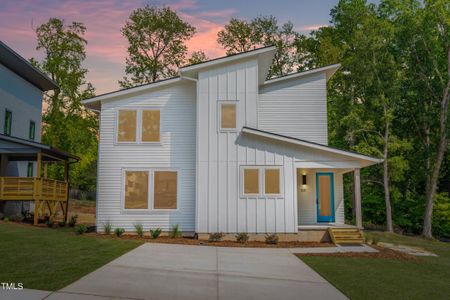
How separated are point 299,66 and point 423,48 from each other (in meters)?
10.7

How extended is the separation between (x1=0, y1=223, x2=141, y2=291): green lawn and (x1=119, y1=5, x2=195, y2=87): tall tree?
2180 centimetres

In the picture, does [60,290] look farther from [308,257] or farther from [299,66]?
[299,66]

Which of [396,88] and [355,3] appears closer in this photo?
[396,88]

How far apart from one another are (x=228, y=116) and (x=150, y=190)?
4224 mm

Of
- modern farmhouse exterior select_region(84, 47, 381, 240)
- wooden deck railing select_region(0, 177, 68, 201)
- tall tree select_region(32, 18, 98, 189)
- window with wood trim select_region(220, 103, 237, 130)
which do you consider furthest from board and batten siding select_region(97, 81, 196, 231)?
tall tree select_region(32, 18, 98, 189)

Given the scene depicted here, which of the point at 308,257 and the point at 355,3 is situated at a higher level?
the point at 355,3

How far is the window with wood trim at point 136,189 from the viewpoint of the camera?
15992 millimetres

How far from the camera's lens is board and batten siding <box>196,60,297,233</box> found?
1506 centimetres

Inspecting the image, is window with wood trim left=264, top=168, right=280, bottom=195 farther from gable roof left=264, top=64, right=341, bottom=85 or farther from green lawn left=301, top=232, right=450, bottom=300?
gable roof left=264, top=64, right=341, bottom=85

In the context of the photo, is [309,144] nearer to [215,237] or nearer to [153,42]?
[215,237]

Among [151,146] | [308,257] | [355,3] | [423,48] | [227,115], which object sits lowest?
[308,257]

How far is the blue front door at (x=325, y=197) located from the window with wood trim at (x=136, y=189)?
7.24 m

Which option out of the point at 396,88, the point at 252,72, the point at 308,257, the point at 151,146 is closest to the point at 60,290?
the point at 308,257

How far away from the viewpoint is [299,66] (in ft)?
111
